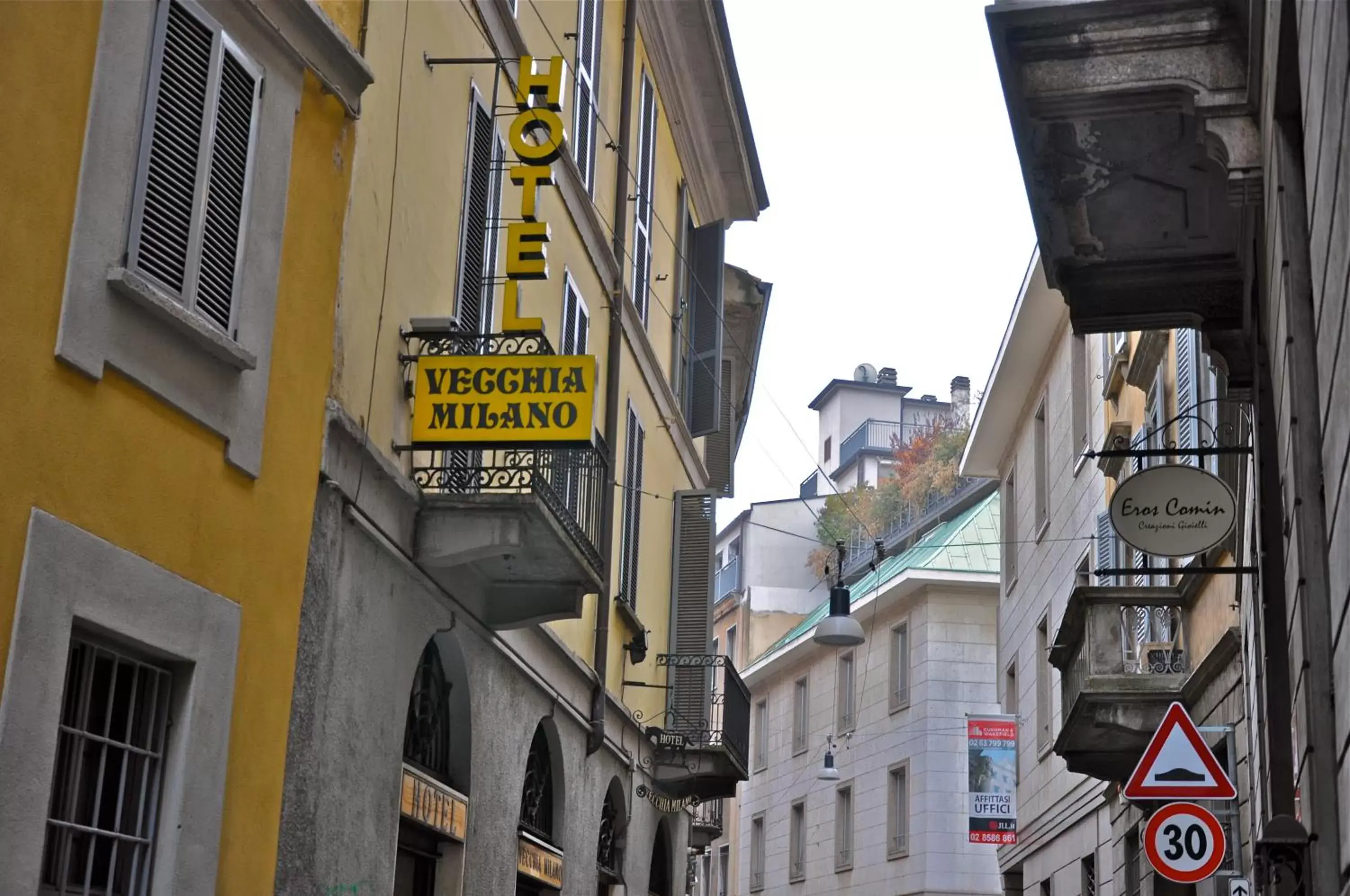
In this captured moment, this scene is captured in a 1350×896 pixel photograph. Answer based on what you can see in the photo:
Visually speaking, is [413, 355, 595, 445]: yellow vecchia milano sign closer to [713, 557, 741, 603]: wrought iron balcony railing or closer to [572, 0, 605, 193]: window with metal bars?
[572, 0, 605, 193]: window with metal bars

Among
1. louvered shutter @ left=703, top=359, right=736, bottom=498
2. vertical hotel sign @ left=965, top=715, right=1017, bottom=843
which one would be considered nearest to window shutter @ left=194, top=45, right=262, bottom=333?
→ louvered shutter @ left=703, top=359, right=736, bottom=498

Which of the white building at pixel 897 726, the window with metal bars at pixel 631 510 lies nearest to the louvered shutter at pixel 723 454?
the window with metal bars at pixel 631 510

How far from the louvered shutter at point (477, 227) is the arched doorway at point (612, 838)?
7165 mm

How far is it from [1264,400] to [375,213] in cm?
561

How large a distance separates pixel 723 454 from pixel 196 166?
17899 mm

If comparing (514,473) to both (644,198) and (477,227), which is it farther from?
(644,198)

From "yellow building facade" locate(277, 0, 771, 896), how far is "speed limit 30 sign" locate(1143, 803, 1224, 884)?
4.16 metres

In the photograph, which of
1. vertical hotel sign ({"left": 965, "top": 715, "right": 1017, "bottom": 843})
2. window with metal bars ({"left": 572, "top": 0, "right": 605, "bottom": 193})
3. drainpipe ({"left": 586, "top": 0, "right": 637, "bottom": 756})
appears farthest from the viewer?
vertical hotel sign ({"left": 965, "top": 715, "right": 1017, "bottom": 843})

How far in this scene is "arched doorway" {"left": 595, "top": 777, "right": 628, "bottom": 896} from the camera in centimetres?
1822

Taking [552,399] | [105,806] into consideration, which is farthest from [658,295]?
A: [105,806]

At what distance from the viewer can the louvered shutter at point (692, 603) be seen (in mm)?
20953

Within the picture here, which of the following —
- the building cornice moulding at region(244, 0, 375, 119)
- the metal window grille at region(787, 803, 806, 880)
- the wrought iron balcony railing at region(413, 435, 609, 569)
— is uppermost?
the building cornice moulding at region(244, 0, 375, 119)

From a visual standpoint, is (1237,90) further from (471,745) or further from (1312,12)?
(471,745)

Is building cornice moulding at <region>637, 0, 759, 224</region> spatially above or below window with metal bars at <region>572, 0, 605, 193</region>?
above
